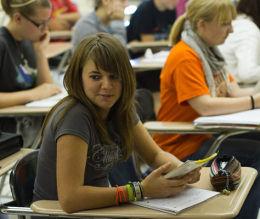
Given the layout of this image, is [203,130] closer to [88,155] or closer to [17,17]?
[88,155]

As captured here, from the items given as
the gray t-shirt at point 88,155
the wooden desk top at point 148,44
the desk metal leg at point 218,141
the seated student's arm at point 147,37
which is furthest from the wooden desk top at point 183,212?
the seated student's arm at point 147,37

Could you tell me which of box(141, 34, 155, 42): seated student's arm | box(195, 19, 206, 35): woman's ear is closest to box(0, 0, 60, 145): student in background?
box(195, 19, 206, 35): woman's ear

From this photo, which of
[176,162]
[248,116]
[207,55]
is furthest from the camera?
[207,55]

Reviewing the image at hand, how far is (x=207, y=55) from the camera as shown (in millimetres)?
2494

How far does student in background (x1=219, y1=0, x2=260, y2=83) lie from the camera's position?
9.96 feet

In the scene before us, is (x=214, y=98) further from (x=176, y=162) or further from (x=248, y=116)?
(x=176, y=162)

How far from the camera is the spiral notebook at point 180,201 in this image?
1.46m

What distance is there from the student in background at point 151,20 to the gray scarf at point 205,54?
2.76m

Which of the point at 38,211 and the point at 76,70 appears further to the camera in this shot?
the point at 76,70

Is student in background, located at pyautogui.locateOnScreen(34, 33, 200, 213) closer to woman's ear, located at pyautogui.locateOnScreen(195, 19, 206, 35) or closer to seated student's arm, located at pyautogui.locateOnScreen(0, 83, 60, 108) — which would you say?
woman's ear, located at pyautogui.locateOnScreen(195, 19, 206, 35)

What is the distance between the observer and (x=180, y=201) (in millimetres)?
1520

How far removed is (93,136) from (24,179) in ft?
1.04

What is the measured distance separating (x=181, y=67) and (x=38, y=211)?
1.08 m

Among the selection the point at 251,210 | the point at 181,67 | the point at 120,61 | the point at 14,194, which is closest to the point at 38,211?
the point at 14,194
